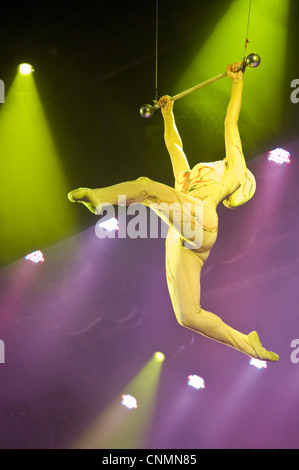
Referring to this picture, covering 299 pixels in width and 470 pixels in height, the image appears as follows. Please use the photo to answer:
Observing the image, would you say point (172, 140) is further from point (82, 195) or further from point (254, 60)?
point (82, 195)

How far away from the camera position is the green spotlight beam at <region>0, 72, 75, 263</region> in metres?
5.03

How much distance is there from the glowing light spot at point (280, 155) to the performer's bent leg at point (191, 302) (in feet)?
7.48

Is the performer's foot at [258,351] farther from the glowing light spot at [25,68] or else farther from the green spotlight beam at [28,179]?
the glowing light spot at [25,68]

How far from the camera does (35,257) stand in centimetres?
533

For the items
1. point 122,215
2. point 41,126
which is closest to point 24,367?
point 122,215

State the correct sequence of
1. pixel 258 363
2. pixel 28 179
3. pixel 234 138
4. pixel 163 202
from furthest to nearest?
pixel 258 363, pixel 28 179, pixel 234 138, pixel 163 202

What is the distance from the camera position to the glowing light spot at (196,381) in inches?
223

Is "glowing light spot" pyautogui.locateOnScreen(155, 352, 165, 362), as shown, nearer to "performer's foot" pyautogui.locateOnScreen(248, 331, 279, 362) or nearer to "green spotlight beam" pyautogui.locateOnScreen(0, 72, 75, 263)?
"green spotlight beam" pyautogui.locateOnScreen(0, 72, 75, 263)

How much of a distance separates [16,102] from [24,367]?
89.5 inches

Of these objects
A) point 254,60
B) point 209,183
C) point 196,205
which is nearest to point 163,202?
point 196,205

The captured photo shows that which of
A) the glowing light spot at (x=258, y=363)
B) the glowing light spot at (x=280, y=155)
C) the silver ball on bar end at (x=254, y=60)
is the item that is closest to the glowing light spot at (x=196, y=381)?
the glowing light spot at (x=258, y=363)

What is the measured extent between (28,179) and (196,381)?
2304 mm

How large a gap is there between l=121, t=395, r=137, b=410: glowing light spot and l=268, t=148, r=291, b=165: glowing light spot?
250cm

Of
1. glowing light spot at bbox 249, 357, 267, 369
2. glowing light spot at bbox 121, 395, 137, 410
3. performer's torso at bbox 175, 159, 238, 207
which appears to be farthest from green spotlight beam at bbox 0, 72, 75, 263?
performer's torso at bbox 175, 159, 238, 207
